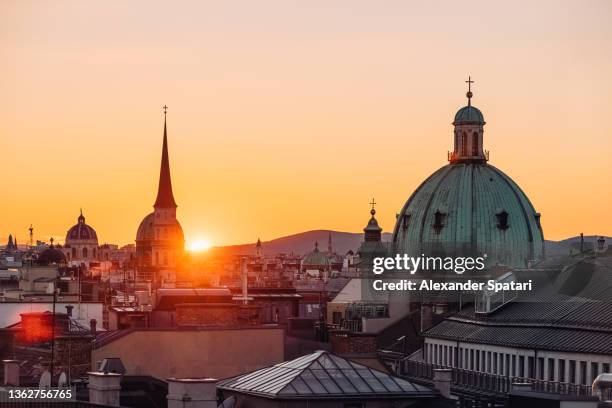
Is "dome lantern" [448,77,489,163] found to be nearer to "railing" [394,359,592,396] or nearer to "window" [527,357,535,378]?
"railing" [394,359,592,396]

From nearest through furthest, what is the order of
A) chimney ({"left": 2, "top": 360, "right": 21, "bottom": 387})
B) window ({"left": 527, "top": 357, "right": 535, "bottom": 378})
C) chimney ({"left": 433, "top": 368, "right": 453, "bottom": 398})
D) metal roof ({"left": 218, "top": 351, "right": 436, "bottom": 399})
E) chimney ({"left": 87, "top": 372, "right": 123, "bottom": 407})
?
metal roof ({"left": 218, "top": 351, "right": 436, "bottom": 399})
chimney ({"left": 87, "top": 372, "right": 123, "bottom": 407})
chimney ({"left": 433, "top": 368, "right": 453, "bottom": 398})
chimney ({"left": 2, "top": 360, "right": 21, "bottom": 387})
window ({"left": 527, "top": 357, "right": 535, "bottom": 378})

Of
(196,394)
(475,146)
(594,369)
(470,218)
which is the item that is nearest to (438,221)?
(470,218)

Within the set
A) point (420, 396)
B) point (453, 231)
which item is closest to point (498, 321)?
point (420, 396)

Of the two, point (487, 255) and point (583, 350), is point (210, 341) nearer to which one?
point (583, 350)

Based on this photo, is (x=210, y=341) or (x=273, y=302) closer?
(x=210, y=341)

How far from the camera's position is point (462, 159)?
136750 millimetres

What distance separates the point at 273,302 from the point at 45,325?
66.4 metres

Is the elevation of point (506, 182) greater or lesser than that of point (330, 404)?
greater

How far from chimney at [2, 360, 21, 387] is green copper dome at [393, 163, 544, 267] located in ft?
230

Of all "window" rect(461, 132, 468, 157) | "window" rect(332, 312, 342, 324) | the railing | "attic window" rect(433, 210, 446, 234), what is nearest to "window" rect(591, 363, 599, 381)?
the railing

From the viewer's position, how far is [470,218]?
441ft

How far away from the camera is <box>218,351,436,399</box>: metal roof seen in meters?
52.6

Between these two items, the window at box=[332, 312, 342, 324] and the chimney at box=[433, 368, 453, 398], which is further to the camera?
the window at box=[332, 312, 342, 324]

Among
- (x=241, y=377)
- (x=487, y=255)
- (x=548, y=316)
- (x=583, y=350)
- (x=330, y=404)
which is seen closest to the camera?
(x=330, y=404)
